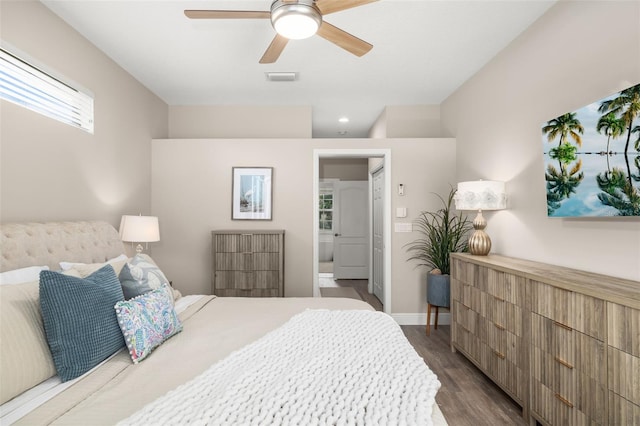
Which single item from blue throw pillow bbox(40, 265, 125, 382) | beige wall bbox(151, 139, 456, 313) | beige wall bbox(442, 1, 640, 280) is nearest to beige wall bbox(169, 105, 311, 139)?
beige wall bbox(151, 139, 456, 313)

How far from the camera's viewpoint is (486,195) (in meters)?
2.87

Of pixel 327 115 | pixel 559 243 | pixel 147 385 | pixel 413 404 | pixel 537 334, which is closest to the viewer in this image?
pixel 413 404

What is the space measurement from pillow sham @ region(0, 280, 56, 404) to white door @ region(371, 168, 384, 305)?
4.02 metres

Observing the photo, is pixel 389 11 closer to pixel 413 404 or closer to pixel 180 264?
pixel 413 404

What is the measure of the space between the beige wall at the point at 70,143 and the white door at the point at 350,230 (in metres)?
4.11

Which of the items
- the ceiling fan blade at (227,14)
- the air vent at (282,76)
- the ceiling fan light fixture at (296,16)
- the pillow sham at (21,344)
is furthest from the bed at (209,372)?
the air vent at (282,76)

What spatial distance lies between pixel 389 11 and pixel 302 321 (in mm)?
2256

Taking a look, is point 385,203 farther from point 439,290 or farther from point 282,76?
point 282,76

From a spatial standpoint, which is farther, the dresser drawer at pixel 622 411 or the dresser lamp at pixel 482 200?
the dresser lamp at pixel 482 200

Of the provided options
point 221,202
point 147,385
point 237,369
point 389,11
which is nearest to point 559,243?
point 389,11

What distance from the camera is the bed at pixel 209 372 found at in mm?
1025

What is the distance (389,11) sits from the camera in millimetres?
2445

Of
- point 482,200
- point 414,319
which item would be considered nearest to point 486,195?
point 482,200

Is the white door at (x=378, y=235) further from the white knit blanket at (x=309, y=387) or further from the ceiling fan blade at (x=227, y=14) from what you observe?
the white knit blanket at (x=309, y=387)
